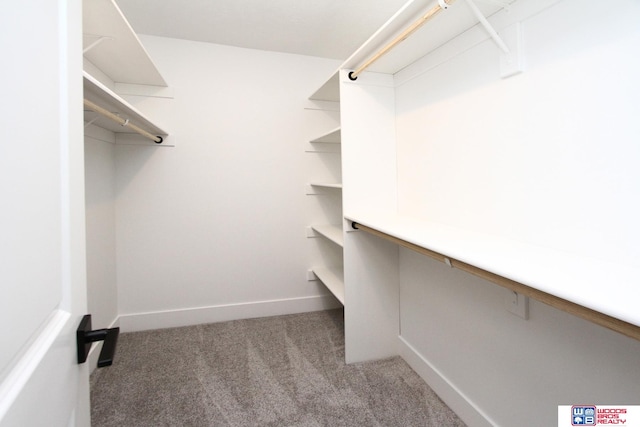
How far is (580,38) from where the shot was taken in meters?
0.94

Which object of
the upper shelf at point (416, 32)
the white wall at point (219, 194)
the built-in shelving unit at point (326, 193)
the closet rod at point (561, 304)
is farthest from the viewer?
the built-in shelving unit at point (326, 193)

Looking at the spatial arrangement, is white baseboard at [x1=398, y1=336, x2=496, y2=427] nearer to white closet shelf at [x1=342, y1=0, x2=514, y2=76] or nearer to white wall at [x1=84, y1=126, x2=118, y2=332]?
white closet shelf at [x1=342, y1=0, x2=514, y2=76]

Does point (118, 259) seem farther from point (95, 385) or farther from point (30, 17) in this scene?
point (30, 17)

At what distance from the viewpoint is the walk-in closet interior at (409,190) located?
2.94 feet

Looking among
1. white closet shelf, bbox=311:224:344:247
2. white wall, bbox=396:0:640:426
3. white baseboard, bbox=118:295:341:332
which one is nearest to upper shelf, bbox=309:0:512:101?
white wall, bbox=396:0:640:426

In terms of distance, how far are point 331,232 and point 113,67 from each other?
1.88 m

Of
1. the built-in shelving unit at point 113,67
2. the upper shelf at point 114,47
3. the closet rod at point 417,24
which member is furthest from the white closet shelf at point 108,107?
the closet rod at point 417,24

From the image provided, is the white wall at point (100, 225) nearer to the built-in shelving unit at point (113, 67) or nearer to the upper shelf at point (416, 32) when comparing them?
the built-in shelving unit at point (113, 67)

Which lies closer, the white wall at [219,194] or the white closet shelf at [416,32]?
the white closet shelf at [416,32]

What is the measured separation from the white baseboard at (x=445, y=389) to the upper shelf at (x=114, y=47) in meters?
2.34

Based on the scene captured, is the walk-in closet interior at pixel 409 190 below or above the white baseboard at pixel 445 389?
above

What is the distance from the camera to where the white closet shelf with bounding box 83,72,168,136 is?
1.09 metres

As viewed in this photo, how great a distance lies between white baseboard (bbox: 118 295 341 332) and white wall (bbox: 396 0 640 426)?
1.25m

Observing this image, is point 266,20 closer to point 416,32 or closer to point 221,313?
point 416,32
